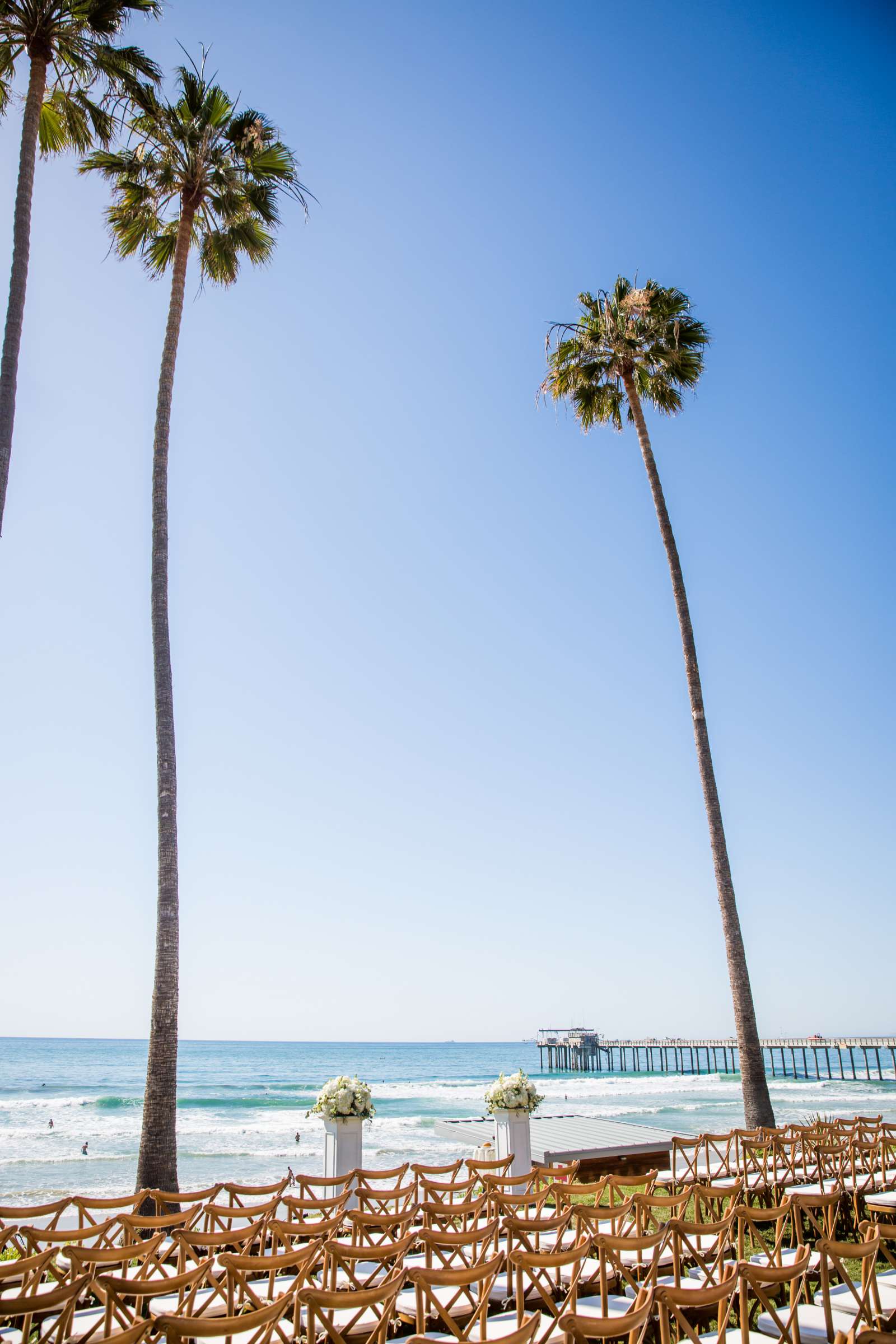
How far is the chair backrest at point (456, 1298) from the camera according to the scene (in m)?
3.96

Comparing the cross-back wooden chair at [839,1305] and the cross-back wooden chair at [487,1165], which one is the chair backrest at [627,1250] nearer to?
the cross-back wooden chair at [839,1305]

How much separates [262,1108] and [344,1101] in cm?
3861

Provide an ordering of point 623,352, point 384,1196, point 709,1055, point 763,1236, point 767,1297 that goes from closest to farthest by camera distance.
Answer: point 767,1297, point 763,1236, point 384,1196, point 623,352, point 709,1055

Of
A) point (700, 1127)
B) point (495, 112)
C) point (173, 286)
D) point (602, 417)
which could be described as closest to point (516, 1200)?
point (173, 286)

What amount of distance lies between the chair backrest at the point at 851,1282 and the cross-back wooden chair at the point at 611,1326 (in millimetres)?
1021

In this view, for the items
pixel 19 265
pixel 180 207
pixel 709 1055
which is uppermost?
pixel 180 207

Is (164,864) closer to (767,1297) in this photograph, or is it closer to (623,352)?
(767,1297)

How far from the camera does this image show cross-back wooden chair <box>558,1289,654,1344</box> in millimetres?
3564

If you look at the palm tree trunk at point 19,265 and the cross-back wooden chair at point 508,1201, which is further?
the palm tree trunk at point 19,265

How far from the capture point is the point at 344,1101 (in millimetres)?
8359

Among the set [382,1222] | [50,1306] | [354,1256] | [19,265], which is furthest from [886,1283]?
[19,265]

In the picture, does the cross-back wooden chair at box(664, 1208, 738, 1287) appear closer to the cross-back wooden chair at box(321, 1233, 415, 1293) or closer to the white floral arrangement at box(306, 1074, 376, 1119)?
the cross-back wooden chair at box(321, 1233, 415, 1293)

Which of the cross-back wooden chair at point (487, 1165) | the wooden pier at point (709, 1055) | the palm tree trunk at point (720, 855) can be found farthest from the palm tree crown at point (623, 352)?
the wooden pier at point (709, 1055)

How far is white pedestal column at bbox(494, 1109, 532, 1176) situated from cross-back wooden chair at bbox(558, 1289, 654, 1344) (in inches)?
216
